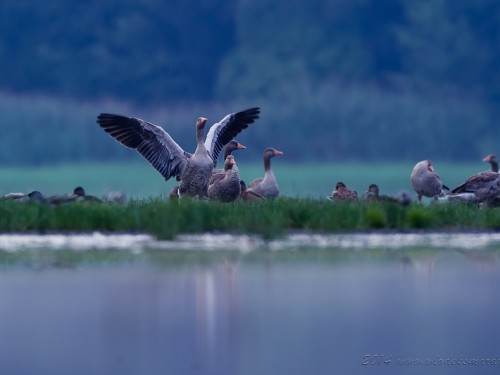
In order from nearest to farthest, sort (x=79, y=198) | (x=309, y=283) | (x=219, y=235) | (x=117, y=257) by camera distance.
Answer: (x=309, y=283) → (x=117, y=257) → (x=219, y=235) → (x=79, y=198)

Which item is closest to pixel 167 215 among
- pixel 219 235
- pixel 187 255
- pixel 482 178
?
pixel 219 235

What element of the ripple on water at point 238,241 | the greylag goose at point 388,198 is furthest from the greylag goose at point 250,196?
the ripple on water at point 238,241

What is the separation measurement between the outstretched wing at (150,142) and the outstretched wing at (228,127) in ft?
2.63

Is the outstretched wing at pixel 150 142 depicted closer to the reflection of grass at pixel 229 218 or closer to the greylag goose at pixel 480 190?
the reflection of grass at pixel 229 218

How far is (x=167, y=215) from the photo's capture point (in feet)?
42.5

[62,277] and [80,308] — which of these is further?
[62,277]

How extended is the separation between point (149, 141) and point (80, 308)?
7656 mm

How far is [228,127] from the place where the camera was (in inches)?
707

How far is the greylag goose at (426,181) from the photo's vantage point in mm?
19469

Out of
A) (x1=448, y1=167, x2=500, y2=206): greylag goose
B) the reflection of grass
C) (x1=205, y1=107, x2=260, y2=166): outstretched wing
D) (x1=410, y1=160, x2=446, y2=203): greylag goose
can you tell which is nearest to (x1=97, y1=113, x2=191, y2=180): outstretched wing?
(x1=205, y1=107, x2=260, y2=166): outstretched wing

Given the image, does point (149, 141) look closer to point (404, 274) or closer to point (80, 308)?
point (404, 274)

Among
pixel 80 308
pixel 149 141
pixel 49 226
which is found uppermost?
pixel 149 141

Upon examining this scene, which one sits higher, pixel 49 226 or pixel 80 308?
pixel 49 226

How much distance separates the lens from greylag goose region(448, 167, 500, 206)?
17573 mm
